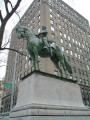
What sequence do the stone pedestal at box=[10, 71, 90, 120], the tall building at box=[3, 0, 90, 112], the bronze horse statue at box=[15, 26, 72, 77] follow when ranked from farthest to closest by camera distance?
the tall building at box=[3, 0, 90, 112] → the bronze horse statue at box=[15, 26, 72, 77] → the stone pedestal at box=[10, 71, 90, 120]

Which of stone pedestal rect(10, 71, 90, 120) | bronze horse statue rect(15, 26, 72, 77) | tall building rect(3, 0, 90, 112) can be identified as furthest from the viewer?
tall building rect(3, 0, 90, 112)

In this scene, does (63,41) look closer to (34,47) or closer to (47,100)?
(34,47)

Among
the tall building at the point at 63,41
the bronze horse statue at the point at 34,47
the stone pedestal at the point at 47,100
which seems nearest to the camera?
the stone pedestal at the point at 47,100

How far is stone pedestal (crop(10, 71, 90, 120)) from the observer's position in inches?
182

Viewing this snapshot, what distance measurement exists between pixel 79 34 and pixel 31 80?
51496 mm

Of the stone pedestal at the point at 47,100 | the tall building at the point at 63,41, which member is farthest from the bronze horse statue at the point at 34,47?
the tall building at the point at 63,41

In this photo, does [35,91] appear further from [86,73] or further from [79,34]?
[79,34]

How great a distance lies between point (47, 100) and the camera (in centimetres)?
538

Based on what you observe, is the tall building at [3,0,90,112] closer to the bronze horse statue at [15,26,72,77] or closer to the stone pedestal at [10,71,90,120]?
the bronze horse statue at [15,26,72,77]

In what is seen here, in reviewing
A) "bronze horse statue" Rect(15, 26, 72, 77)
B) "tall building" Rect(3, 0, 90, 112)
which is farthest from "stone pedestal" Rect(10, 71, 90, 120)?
"tall building" Rect(3, 0, 90, 112)

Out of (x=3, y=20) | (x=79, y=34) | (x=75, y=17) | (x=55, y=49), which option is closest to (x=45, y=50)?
(x=55, y=49)

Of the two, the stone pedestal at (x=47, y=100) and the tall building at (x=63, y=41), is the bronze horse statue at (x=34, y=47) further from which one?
the tall building at (x=63, y=41)

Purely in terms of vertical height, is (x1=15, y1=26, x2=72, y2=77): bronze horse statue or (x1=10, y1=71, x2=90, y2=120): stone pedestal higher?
(x1=15, y1=26, x2=72, y2=77): bronze horse statue

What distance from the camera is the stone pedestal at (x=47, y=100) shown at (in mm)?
4634
